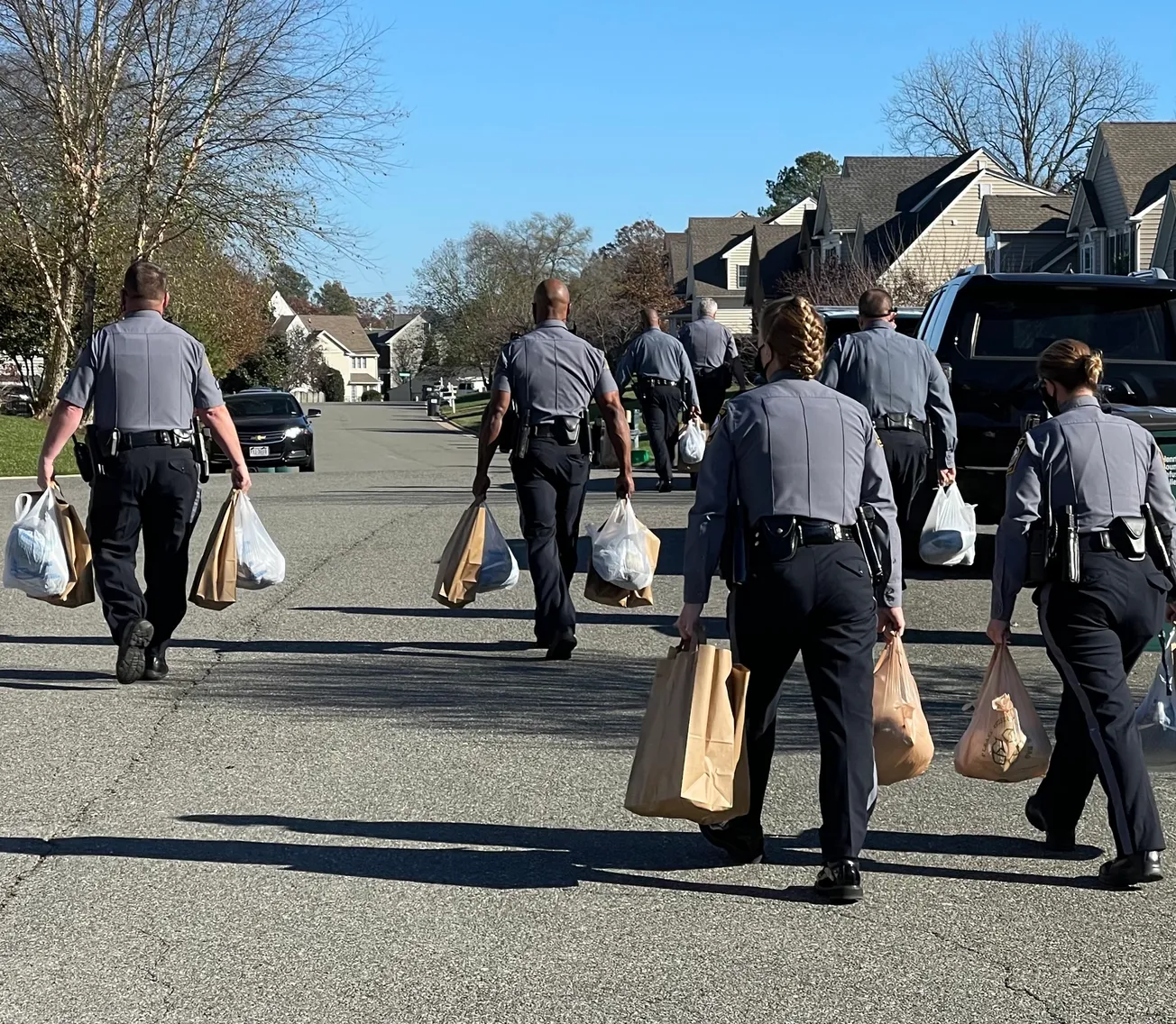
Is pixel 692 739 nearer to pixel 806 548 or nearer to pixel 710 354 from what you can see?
pixel 806 548

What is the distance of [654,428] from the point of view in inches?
703

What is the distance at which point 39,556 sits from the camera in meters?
8.58

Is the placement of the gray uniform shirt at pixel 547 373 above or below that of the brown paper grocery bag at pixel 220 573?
above

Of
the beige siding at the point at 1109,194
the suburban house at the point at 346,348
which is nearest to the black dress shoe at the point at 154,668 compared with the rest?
the beige siding at the point at 1109,194

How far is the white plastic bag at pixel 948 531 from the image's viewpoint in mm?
9641

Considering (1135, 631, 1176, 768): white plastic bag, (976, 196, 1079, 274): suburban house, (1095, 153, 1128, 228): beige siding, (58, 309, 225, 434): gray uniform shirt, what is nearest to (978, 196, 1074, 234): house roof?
(976, 196, 1079, 274): suburban house

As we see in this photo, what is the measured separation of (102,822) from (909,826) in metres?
2.92

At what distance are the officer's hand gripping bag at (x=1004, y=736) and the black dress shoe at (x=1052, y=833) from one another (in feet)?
0.63

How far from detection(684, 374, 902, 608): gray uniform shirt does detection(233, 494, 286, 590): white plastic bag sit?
404cm

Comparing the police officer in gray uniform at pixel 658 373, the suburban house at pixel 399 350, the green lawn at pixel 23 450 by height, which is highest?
the police officer in gray uniform at pixel 658 373

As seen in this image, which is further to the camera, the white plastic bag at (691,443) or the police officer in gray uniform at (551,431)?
the white plastic bag at (691,443)

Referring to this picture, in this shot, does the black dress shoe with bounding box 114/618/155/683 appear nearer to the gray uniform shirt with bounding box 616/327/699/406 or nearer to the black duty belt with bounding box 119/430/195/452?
the black duty belt with bounding box 119/430/195/452

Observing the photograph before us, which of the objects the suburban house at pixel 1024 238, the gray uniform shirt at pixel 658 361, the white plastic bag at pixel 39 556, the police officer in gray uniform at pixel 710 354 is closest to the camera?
the white plastic bag at pixel 39 556

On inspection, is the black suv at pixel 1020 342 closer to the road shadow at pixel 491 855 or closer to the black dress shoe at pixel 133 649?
the black dress shoe at pixel 133 649
